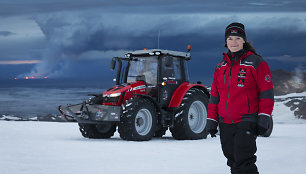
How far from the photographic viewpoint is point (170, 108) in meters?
13.0

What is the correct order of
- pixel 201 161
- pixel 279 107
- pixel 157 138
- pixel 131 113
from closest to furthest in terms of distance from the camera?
pixel 201 161 → pixel 131 113 → pixel 157 138 → pixel 279 107

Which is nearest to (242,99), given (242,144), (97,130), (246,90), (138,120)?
(246,90)

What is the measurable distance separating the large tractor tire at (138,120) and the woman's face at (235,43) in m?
6.94

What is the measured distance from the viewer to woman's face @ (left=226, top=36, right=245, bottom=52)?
5016 millimetres

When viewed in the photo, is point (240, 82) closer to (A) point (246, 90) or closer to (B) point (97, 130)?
(A) point (246, 90)

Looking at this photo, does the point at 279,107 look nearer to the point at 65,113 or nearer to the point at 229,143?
the point at 65,113

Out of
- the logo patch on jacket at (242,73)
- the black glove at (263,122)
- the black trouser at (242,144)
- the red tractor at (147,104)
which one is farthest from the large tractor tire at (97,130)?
the black glove at (263,122)

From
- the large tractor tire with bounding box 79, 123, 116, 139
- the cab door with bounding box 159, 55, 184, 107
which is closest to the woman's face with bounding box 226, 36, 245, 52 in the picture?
the cab door with bounding box 159, 55, 184, 107

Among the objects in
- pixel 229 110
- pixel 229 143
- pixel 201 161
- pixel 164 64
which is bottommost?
pixel 201 161

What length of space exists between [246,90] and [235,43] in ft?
1.69

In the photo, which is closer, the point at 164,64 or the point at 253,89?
the point at 253,89

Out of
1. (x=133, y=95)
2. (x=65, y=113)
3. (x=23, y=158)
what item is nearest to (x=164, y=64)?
(x=133, y=95)

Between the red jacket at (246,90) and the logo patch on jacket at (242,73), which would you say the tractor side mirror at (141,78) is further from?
the logo patch on jacket at (242,73)

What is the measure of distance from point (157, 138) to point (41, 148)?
4.08 meters
